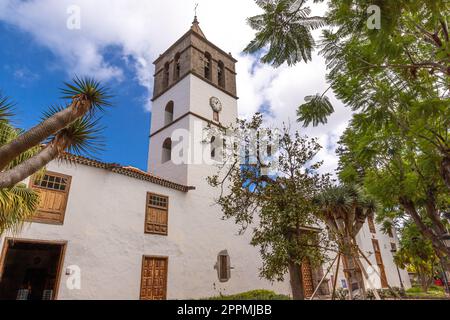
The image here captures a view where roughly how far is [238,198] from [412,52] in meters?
6.85

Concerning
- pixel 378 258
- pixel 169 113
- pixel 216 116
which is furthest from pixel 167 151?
pixel 378 258

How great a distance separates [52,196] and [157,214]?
4783 mm

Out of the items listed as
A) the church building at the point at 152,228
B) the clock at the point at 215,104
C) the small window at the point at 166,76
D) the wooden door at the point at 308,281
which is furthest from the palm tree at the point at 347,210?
the small window at the point at 166,76

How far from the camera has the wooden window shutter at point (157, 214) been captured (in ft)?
44.3

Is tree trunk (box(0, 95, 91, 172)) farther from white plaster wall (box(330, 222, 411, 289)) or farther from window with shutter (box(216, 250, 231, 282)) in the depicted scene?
white plaster wall (box(330, 222, 411, 289))

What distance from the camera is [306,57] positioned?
4613 mm

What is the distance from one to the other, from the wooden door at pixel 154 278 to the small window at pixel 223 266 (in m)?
3.38

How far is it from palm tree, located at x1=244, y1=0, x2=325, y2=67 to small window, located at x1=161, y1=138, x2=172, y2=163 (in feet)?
52.7

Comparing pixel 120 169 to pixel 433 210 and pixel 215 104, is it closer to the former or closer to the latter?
pixel 215 104

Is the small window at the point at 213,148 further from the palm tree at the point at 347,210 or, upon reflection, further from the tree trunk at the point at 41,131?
the tree trunk at the point at 41,131

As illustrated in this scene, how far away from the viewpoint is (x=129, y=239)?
12.5 metres
